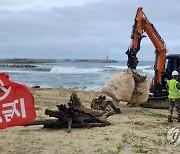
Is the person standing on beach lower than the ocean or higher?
higher

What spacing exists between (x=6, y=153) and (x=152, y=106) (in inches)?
326

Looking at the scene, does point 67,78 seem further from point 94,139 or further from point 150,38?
point 94,139

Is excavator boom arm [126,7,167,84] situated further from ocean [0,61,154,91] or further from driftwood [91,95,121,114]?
driftwood [91,95,121,114]

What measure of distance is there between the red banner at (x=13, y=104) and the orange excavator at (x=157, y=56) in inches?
363

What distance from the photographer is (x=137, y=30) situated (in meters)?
14.5

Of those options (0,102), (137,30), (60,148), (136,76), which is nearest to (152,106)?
(136,76)

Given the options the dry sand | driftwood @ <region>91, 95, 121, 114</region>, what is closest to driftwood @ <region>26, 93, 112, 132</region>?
the dry sand

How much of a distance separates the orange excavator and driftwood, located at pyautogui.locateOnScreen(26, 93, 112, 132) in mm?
5077

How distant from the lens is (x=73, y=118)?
975 centimetres

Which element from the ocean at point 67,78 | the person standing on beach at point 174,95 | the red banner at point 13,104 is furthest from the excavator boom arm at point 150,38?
the red banner at point 13,104

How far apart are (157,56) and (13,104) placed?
33.2 ft

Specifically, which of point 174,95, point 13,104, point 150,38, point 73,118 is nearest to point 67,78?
point 150,38

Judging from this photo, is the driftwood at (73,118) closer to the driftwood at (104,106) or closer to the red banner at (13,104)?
the driftwood at (104,106)

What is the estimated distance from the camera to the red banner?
18.3 feet
